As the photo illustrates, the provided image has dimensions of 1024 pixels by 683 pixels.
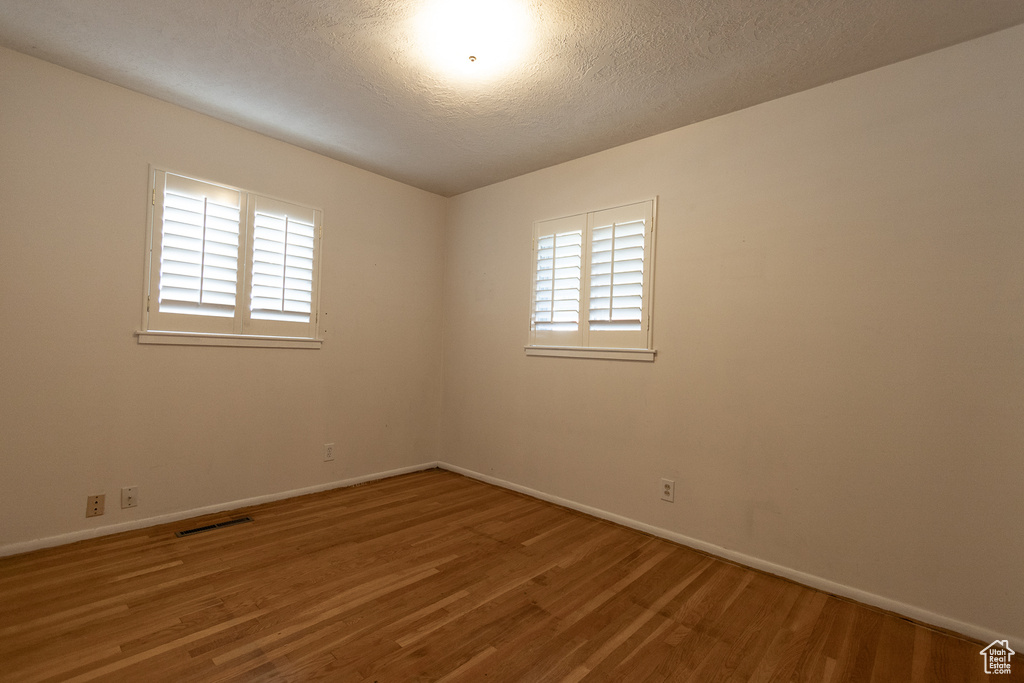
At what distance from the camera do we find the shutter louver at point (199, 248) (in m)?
3.01

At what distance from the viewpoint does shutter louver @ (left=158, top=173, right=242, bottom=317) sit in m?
3.01

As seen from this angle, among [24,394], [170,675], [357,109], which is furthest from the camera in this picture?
[357,109]

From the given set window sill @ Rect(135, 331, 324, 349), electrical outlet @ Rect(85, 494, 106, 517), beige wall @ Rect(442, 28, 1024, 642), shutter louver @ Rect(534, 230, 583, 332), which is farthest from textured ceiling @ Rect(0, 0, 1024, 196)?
electrical outlet @ Rect(85, 494, 106, 517)

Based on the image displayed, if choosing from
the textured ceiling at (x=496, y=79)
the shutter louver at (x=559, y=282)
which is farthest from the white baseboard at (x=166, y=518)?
the textured ceiling at (x=496, y=79)

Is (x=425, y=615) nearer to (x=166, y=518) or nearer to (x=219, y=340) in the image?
(x=166, y=518)

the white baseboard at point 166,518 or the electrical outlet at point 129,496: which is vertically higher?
the electrical outlet at point 129,496

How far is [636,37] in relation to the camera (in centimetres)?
224

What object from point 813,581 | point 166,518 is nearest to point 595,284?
point 813,581

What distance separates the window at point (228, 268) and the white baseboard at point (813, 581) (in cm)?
257

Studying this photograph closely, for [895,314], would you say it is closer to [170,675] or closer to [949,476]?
[949,476]

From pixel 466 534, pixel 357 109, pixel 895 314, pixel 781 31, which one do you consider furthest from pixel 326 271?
pixel 895 314

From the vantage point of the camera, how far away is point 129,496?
287 cm

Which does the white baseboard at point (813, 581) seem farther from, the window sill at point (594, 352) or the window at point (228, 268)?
the window at point (228, 268)

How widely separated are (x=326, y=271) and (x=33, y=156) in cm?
174
